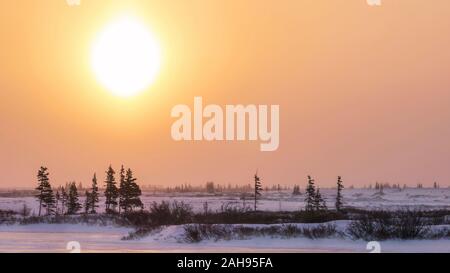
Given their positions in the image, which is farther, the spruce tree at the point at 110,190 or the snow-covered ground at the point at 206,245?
the spruce tree at the point at 110,190

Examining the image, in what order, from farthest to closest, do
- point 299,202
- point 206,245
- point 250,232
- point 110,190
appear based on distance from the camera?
point 299,202, point 110,190, point 250,232, point 206,245

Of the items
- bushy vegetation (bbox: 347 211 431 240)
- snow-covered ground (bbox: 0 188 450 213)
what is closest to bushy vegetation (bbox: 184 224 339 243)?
bushy vegetation (bbox: 347 211 431 240)

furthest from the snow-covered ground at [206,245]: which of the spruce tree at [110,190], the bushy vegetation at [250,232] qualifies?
the spruce tree at [110,190]

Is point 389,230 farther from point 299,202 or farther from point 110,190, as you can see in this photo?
point 299,202

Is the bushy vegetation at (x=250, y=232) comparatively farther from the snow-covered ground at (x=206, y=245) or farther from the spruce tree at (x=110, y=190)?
the spruce tree at (x=110, y=190)

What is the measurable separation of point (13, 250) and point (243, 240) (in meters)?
11.2

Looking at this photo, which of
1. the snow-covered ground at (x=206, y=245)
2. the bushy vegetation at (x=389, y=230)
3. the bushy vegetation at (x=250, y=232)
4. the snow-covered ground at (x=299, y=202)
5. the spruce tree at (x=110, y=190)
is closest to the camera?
the snow-covered ground at (x=206, y=245)

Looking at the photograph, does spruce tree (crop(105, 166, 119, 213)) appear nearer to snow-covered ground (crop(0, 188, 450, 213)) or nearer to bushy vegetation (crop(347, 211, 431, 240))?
snow-covered ground (crop(0, 188, 450, 213))

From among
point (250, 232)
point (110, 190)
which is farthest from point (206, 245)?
point (110, 190)

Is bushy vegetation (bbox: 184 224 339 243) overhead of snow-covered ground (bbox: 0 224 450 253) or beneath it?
overhead

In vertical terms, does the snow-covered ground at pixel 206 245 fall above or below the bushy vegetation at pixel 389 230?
below
